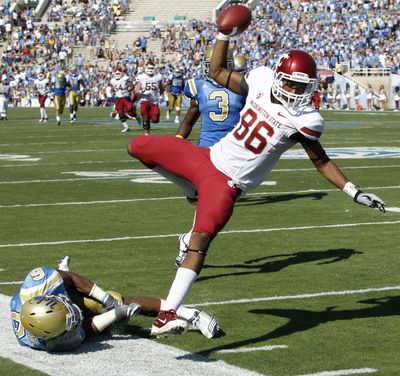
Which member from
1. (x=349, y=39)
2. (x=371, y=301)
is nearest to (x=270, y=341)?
(x=371, y=301)

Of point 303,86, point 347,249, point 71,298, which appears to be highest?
point 303,86

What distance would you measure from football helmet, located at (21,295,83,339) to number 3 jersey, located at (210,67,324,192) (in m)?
1.27

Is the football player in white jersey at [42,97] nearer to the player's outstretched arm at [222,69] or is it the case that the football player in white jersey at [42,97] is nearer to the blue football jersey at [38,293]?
the player's outstretched arm at [222,69]

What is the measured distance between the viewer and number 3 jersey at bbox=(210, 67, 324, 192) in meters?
6.30

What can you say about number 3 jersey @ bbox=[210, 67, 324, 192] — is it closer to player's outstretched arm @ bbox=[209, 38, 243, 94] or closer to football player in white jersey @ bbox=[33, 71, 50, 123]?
player's outstretched arm @ bbox=[209, 38, 243, 94]

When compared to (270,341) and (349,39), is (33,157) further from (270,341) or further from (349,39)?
(349,39)

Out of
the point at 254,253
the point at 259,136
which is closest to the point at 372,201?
the point at 259,136

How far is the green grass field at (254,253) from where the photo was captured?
609 cm

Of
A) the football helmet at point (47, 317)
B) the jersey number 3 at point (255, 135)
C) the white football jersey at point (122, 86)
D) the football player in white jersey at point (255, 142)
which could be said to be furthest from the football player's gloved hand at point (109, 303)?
the white football jersey at point (122, 86)

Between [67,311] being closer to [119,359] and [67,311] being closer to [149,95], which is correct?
[119,359]

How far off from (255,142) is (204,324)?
1.11 metres

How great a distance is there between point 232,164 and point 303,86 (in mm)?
624

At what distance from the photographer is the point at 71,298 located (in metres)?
6.33

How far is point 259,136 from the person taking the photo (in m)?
6.30
